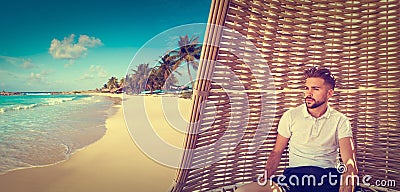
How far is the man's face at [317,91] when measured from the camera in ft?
4.03

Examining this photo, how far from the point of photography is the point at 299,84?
5.13 ft

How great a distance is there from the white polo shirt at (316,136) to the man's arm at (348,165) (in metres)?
0.03

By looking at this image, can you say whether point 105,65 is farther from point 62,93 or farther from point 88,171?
point 88,171

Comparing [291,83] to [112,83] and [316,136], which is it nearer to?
[316,136]

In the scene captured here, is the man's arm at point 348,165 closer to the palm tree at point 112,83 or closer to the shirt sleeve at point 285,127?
the shirt sleeve at point 285,127

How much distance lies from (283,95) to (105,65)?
32979 mm

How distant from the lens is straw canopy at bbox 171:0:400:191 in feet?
4.33

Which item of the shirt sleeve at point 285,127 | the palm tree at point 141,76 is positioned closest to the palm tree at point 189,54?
the palm tree at point 141,76

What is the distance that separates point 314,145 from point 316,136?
4cm

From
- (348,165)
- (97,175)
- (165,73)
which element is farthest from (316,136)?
(165,73)

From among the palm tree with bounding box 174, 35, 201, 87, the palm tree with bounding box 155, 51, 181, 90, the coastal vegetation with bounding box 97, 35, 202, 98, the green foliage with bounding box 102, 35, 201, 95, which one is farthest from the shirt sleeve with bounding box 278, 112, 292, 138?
the palm tree with bounding box 155, 51, 181, 90

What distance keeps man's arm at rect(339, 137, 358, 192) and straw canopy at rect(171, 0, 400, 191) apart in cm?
43

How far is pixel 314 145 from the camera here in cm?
123

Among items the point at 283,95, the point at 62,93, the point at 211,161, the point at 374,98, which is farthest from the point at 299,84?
the point at 62,93
